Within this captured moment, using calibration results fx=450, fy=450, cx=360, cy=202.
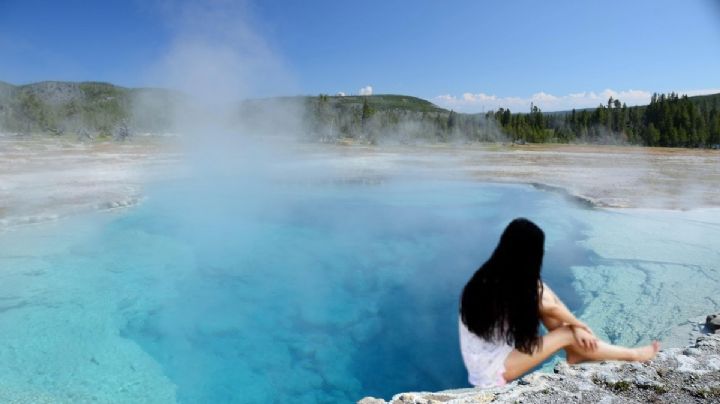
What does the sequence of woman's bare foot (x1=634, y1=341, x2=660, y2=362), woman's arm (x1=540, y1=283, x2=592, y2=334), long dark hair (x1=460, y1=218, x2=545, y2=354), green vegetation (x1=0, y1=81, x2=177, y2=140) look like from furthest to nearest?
green vegetation (x1=0, y1=81, x2=177, y2=140) → woman's bare foot (x1=634, y1=341, x2=660, y2=362) → woman's arm (x1=540, y1=283, x2=592, y2=334) → long dark hair (x1=460, y1=218, x2=545, y2=354)

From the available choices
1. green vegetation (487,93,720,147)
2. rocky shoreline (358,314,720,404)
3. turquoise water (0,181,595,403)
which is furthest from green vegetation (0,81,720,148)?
rocky shoreline (358,314,720,404)

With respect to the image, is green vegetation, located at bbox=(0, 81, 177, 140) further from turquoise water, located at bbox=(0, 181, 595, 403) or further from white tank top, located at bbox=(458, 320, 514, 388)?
white tank top, located at bbox=(458, 320, 514, 388)

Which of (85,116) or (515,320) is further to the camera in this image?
(85,116)

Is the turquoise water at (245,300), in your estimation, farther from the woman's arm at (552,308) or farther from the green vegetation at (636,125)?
the green vegetation at (636,125)

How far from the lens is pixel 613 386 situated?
2680mm

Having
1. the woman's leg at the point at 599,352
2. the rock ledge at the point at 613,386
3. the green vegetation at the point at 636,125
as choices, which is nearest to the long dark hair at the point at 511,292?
the woman's leg at the point at 599,352

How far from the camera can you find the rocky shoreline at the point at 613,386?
258cm

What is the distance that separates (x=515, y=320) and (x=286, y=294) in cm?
428

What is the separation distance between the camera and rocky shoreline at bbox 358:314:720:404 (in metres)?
2.58

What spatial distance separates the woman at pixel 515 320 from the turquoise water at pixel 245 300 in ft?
5.78

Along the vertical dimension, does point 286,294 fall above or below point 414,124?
below

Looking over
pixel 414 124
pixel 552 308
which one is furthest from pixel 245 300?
pixel 414 124

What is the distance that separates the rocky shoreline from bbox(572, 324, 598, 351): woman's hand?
22.5 inches

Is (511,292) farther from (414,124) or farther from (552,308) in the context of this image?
(414,124)
